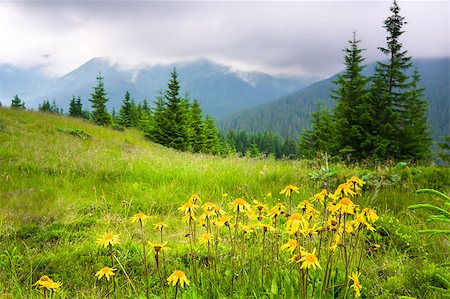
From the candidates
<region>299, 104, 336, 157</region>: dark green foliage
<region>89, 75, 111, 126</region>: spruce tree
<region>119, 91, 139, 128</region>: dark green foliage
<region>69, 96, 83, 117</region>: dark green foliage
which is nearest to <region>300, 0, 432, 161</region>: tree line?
<region>299, 104, 336, 157</region>: dark green foliage

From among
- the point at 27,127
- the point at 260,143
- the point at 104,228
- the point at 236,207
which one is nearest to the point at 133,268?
the point at 104,228

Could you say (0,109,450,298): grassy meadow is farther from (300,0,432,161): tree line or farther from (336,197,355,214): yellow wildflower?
(300,0,432,161): tree line

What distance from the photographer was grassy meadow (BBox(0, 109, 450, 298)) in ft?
7.44

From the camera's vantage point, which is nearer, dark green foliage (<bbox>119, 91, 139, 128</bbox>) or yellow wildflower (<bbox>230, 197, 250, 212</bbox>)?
yellow wildflower (<bbox>230, 197, 250, 212</bbox>)

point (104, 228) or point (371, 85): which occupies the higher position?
point (371, 85)

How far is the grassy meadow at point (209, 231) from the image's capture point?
7.44 feet

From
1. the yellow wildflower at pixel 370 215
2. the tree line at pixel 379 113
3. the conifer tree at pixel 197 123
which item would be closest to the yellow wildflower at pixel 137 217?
the yellow wildflower at pixel 370 215

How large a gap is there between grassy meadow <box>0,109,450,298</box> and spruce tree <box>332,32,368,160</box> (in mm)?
17396

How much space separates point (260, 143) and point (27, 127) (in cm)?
10885

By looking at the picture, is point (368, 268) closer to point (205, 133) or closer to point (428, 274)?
point (428, 274)

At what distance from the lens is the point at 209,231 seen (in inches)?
147

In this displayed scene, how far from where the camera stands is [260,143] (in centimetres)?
11912

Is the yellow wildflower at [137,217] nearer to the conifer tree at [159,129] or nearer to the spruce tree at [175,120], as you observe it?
the spruce tree at [175,120]

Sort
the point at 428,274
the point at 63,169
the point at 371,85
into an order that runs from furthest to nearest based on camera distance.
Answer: the point at 371,85, the point at 63,169, the point at 428,274
